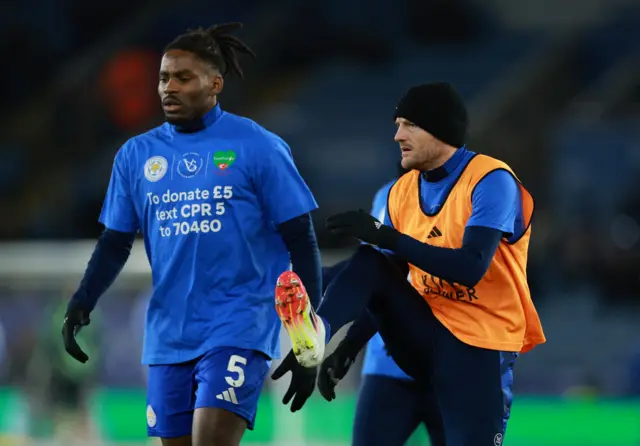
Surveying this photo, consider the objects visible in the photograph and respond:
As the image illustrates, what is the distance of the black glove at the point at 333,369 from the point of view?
4289mm

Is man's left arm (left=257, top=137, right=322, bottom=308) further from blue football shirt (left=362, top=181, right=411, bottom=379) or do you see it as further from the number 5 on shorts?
blue football shirt (left=362, top=181, right=411, bottom=379)

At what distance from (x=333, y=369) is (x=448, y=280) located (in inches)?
21.0

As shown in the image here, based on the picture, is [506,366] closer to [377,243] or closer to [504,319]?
[504,319]

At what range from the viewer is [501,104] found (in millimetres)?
18938

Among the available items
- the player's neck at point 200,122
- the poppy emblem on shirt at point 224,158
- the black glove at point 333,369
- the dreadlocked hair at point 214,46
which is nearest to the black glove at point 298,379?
A: the black glove at point 333,369

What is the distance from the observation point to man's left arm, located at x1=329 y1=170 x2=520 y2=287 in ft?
13.6

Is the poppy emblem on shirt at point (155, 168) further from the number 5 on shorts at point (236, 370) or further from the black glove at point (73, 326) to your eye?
the number 5 on shorts at point (236, 370)

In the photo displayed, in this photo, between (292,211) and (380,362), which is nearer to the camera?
(292,211)

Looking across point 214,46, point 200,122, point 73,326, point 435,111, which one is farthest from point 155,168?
point 435,111

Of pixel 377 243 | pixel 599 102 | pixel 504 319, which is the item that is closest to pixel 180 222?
pixel 377 243

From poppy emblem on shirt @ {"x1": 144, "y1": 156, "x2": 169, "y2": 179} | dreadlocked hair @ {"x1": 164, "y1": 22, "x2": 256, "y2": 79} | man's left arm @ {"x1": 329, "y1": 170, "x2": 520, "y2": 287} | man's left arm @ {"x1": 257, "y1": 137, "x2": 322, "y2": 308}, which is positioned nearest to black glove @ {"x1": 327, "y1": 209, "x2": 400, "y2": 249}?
man's left arm @ {"x1": 329, "y1": 170, "x2": 520, "y2": 287}

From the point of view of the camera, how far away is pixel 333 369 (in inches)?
171

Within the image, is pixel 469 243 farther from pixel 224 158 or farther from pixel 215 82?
pixel 215 82

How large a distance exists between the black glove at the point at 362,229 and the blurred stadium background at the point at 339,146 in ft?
26.9
